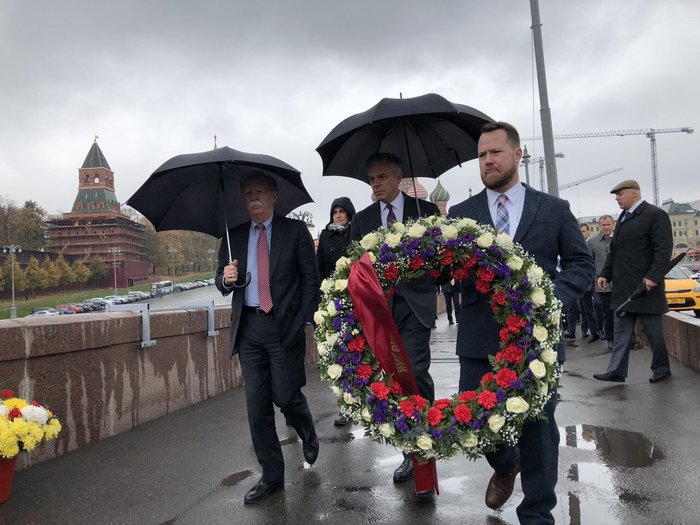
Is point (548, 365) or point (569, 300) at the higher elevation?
point (569, 300)

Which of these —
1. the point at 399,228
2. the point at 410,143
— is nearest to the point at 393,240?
the point at 399,228

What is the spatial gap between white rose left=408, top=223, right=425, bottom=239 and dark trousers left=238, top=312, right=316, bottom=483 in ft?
4.79

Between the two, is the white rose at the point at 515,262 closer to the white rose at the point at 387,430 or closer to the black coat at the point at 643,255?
the white rose at the point at 387,430

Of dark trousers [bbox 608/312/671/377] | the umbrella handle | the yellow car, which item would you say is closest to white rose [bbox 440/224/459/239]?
the umbrella handle

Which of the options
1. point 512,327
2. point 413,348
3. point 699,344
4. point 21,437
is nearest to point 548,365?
point 512,327

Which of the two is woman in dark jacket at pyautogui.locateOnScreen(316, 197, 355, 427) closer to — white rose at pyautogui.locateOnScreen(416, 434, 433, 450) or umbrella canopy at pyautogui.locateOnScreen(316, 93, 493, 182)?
umbrella canopy at pyautogui.locateOnScreen(316, 93, 493, 182)

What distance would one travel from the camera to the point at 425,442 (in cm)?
320

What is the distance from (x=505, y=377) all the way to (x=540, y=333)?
284mm

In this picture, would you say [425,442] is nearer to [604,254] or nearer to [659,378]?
[659,378]

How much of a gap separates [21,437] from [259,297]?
183 cm

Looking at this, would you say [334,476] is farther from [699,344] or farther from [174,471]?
[699,344]

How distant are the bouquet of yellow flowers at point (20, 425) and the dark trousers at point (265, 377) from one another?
1453 mm

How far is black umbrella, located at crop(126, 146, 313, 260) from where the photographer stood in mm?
4914

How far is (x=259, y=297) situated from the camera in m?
4.64
